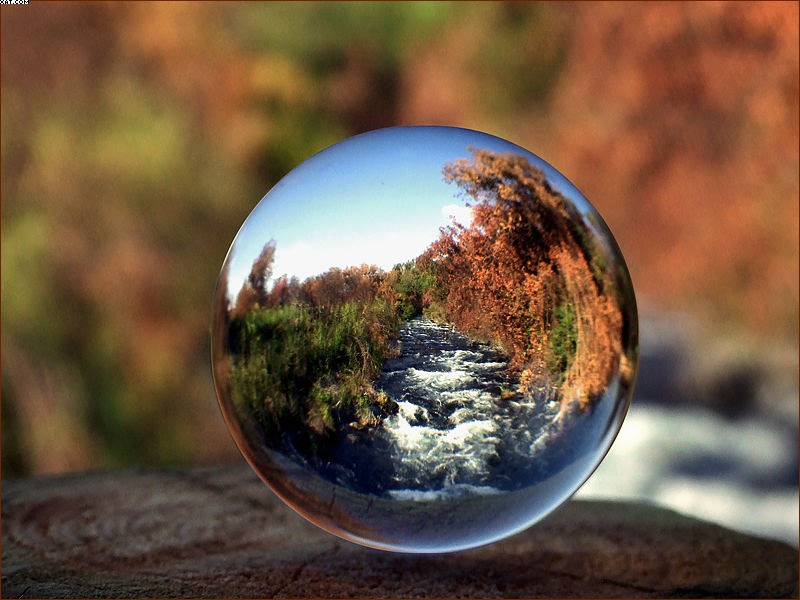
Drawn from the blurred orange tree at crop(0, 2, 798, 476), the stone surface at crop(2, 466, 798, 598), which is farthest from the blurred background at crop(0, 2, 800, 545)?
the stone surface at crop(2, 466, 798, 598)

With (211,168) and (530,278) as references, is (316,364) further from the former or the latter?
(211,168)

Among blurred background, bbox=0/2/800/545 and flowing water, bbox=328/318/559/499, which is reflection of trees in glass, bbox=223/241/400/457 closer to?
flowing water, bbox=328/318/559/499

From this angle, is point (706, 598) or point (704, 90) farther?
point (704, 90)

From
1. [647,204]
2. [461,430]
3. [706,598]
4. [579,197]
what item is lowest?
[706,598]

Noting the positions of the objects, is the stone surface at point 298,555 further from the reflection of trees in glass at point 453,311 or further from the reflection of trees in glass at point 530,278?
the reflection of trees in glass at point 530,278

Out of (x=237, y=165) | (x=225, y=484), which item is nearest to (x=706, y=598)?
(x=225, y=484)

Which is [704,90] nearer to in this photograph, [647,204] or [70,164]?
[647,204]

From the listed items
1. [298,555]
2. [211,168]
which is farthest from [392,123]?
[298,555]
